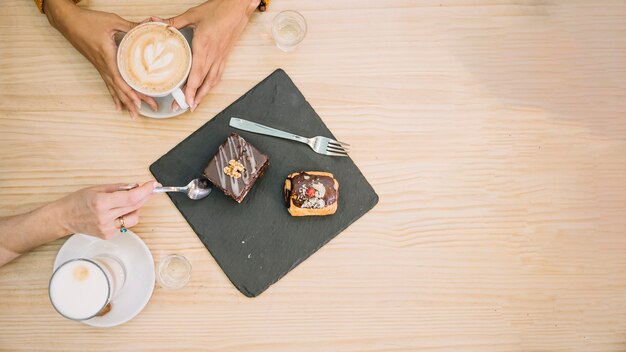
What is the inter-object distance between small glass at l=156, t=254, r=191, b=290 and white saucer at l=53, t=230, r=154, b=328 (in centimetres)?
4

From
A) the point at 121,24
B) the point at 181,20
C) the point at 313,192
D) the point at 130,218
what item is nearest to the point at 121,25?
the point at 121,24

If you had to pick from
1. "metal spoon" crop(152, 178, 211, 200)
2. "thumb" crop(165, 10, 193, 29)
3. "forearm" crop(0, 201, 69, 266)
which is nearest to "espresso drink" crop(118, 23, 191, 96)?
"thumb" crop(165, 10, 193, 29)

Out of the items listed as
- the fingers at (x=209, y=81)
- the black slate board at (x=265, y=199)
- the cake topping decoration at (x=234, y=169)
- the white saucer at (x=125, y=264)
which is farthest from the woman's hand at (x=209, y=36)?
the white saucer at (x=125, y=264)

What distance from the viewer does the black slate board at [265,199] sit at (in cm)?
163

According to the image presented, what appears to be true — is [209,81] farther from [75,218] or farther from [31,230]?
[31,230]

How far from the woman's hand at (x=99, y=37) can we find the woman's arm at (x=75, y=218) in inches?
12.6

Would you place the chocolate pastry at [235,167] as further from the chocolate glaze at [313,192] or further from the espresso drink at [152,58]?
the espresso drink at [152,58]

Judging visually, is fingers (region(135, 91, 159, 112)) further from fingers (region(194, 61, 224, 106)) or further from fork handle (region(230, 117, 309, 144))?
fork handle (region(230, 117, 309, 144))

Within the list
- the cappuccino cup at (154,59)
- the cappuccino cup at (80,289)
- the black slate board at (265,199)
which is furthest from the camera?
the black slate board at (265,199)

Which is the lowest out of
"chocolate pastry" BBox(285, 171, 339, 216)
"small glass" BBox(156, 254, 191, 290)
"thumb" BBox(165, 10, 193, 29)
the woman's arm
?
"small glass" BBox(156, 254, 191, 290)

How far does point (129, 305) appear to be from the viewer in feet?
5.18

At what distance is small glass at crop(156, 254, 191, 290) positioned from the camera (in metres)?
1.61

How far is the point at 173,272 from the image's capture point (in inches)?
63.9

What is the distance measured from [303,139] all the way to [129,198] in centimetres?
63
